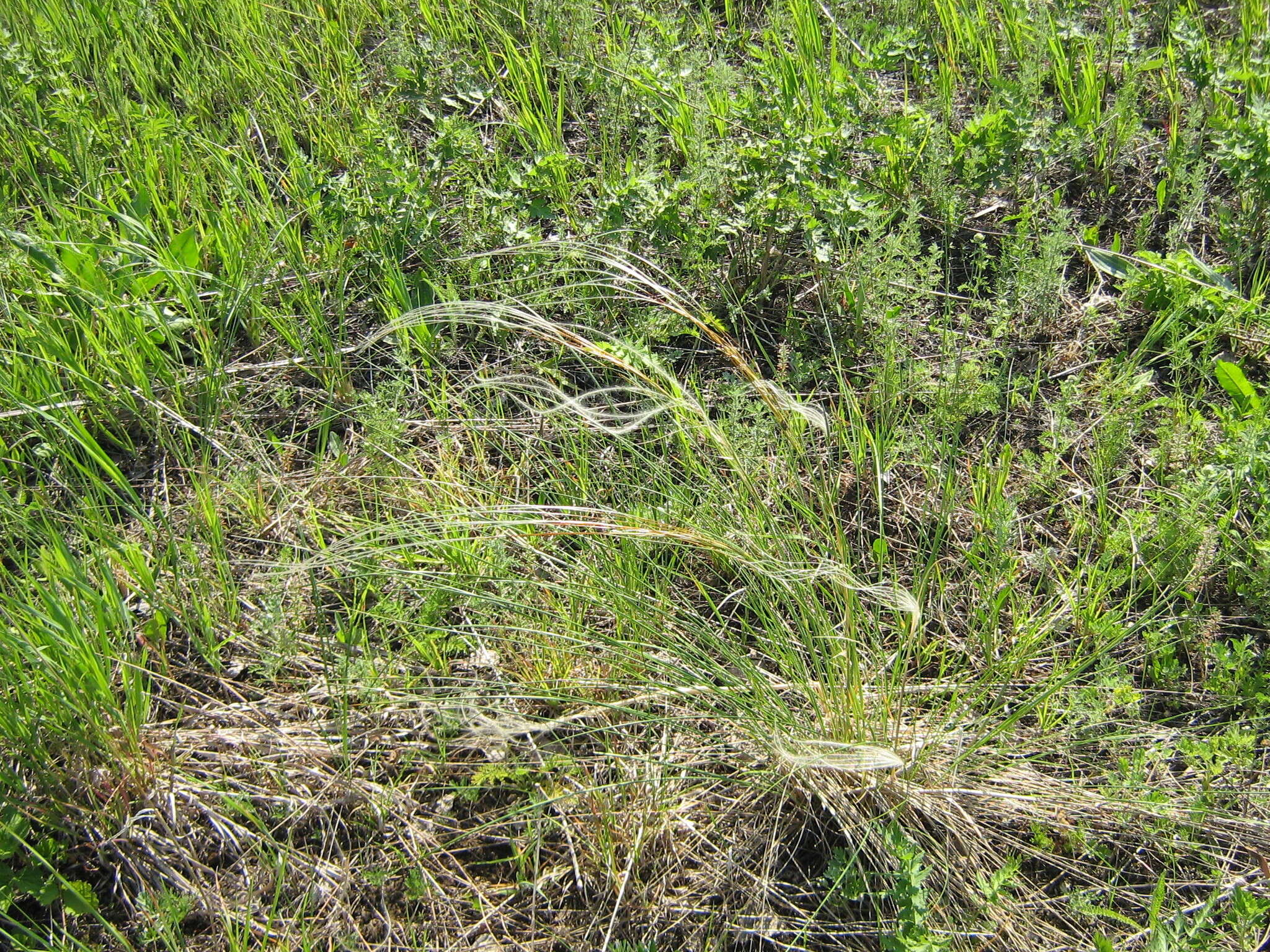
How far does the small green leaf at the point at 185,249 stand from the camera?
2.62 m

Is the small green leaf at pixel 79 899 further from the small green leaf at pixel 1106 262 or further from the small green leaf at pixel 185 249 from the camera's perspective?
the small green leaf at pixel 1106 262

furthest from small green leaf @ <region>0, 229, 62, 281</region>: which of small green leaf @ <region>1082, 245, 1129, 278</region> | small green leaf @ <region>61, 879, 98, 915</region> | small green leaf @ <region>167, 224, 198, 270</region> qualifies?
small green leaf @ <region>1082, 245, 1129, 278</region>

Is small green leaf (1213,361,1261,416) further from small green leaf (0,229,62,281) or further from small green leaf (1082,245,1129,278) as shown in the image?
small green leaf (0,229,62,281)

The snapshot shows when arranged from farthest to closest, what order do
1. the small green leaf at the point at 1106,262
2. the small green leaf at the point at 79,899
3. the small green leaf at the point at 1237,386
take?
the small green leaf at the point at 1106,262 < the small green leaf at the point at 1237,386 < the small green leaf at the point at 79,899

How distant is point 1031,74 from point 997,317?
0.93 m

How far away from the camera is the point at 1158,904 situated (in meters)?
1.62

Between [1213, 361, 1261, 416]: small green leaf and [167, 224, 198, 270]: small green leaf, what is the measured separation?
Answer: 2.64 meters

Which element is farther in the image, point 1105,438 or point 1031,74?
point 1031,74

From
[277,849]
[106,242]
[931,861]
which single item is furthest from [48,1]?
[931,861]

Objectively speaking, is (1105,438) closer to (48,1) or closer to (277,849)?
(277,849)

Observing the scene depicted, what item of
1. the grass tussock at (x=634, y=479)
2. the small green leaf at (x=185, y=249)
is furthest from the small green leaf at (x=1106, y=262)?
the small green leaf at (x=185, y=249)

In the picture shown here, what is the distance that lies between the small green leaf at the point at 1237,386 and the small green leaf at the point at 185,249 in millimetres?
2642

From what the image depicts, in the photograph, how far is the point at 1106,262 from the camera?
2641 millimetres

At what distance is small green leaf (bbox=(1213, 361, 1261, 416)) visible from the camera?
2244 mm
